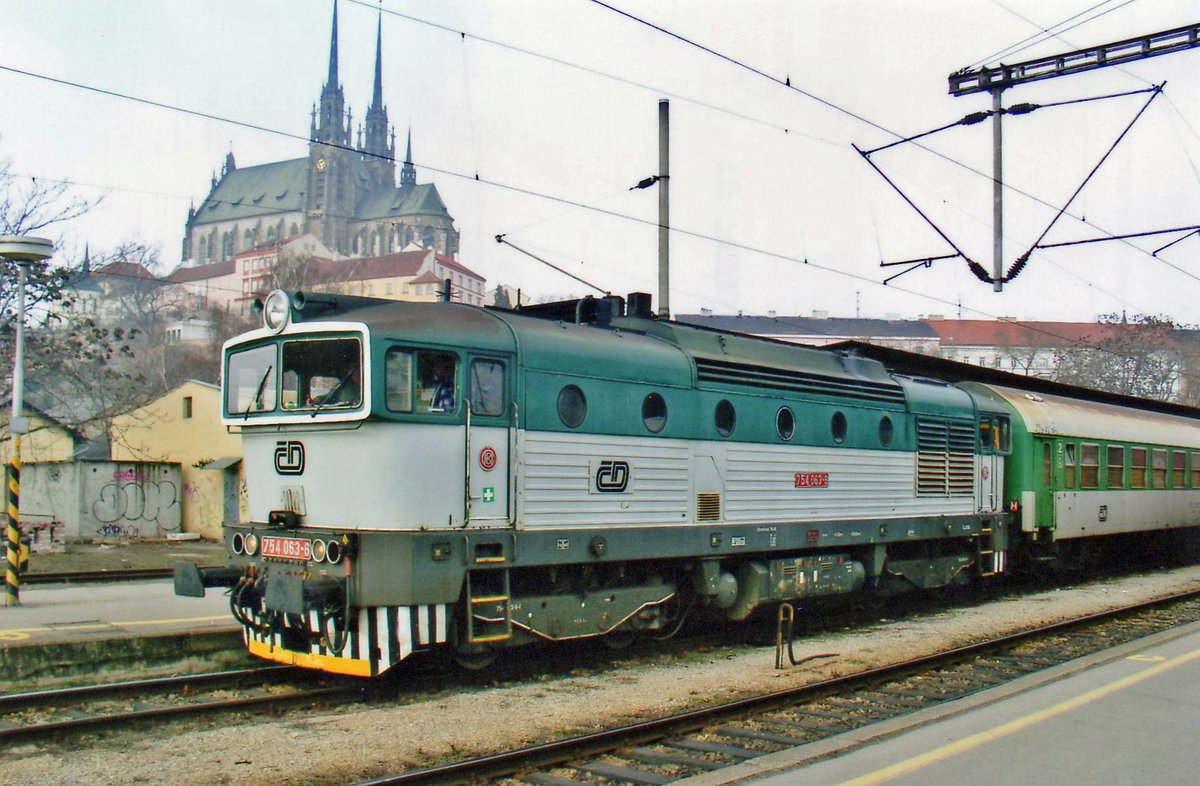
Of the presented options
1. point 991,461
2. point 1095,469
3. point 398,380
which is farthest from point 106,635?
point 1095,469

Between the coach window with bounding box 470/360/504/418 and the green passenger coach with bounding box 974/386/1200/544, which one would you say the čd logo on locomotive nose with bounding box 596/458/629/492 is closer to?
the coach window with bounding box 470/360/504/418

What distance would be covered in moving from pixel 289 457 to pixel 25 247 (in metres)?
7.06

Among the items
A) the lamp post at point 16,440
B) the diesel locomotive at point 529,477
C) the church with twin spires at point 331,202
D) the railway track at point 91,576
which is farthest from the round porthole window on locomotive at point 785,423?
the church with twin spires at point 331,202

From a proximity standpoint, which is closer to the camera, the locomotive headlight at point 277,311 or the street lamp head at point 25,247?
the locomotive headlight at point 277,311

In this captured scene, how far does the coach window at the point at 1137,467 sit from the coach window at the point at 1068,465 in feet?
11.3

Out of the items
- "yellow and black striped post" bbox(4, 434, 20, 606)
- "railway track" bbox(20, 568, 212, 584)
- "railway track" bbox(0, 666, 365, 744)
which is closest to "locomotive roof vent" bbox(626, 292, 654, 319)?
"railway track" bbox(0, 666, 365, 744)

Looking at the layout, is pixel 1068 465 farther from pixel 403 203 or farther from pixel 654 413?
pixel 403 203

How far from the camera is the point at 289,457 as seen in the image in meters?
9.83

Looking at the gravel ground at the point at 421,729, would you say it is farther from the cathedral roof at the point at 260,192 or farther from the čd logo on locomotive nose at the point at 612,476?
the cathedral roof at the point at 260,192

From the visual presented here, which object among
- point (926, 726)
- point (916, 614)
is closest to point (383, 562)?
point (926, 726)

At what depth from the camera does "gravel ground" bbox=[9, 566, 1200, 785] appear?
732cm

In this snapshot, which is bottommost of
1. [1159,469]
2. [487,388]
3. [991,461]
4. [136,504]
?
[136,504]

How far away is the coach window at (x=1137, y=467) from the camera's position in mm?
22812

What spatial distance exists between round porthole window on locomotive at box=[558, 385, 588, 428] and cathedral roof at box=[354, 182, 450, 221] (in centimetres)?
15011
